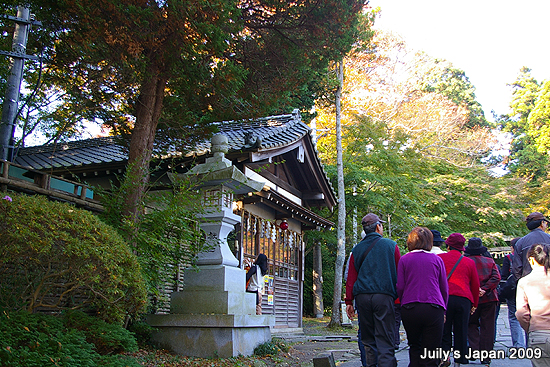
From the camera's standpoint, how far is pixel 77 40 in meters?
6.51

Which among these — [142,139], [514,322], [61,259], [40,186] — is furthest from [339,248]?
[61,259]

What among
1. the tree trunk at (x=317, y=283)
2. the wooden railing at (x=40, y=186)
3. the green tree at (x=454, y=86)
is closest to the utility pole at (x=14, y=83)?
the wooden railing at (x=40, y=186)

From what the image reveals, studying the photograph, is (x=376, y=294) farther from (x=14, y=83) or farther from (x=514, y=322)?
(x=14, y=83)

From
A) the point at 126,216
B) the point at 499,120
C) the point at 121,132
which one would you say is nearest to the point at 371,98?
the point at 499,120

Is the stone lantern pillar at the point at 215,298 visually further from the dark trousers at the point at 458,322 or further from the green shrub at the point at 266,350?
the dark trousers at the point at 458,322

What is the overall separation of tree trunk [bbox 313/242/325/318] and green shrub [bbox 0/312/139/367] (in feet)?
60.7

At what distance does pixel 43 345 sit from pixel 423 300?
3.76 metres

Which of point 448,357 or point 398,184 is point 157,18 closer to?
point 448,357

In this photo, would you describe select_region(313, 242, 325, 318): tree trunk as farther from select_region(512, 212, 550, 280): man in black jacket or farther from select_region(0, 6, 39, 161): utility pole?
select_region(0, 6, 39, 161): utility pole

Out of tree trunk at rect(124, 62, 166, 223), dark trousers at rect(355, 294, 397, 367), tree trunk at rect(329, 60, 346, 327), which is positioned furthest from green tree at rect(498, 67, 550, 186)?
dark trousers at rect(355, 294, 397, 367)

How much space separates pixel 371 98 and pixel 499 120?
16246mm

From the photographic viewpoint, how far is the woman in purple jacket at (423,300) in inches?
171

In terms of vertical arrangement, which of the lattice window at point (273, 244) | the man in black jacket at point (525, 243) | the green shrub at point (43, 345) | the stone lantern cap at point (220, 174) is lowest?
the green shrub at point (43, 345)

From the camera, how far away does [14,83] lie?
7.54m
